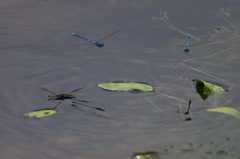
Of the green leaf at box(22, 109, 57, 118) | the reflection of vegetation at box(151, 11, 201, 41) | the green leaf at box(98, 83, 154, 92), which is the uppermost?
the reflection of vegetation at box(151, 11, 201, 41)

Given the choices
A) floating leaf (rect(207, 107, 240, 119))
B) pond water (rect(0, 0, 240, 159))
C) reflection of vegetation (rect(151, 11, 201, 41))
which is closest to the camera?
pond water (rect(0, 0, 240, 159))

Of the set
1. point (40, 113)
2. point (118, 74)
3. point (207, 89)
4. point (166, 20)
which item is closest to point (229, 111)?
point (207, 89)

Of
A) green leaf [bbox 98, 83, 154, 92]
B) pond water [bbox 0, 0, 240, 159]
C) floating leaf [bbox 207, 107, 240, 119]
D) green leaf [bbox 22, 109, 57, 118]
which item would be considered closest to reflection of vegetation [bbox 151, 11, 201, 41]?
pond water [bbox 0, 0, 240, 159]

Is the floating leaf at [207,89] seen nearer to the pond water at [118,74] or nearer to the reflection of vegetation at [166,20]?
the pond water at [118,74]

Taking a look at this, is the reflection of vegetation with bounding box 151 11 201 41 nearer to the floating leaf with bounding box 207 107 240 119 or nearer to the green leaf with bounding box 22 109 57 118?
the floating leaf with bounding box 207 107 240 119

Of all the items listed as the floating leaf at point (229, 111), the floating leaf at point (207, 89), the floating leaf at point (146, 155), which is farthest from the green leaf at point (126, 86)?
the floating leaf at point (146, 155)
